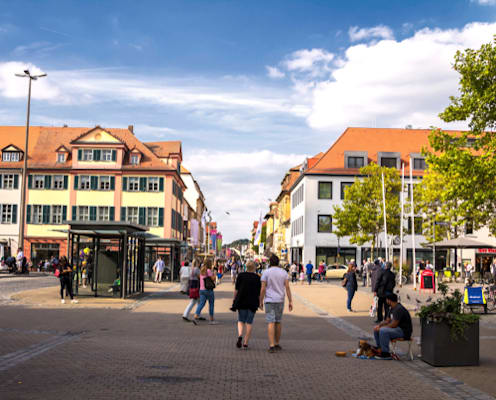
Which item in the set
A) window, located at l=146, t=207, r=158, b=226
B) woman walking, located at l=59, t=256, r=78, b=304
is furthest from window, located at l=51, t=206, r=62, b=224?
woman walking, located at l=59, t=256, r=78, b=304

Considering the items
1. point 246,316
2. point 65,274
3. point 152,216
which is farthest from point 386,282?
point 152,216

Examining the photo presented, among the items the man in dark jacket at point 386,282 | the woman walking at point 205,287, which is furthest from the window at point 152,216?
the man in dark jacket at point 386,282

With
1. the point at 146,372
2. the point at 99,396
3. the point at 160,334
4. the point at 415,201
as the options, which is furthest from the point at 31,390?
the point at 415,201

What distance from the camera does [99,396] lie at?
7668 mm

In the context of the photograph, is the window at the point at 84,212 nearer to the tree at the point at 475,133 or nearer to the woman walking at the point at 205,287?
the tree at the point at 475,133

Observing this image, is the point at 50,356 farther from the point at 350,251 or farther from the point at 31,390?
the point at 350,251

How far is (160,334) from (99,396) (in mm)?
6683

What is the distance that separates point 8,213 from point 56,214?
16.0 ft

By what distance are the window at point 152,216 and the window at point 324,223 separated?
16.5m

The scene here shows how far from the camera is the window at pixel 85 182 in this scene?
64938 mm

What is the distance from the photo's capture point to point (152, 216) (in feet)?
212

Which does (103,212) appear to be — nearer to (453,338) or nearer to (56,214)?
(56,214)

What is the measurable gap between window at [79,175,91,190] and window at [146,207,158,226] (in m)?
6.21

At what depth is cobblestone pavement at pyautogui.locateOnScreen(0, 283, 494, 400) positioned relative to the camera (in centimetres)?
813
